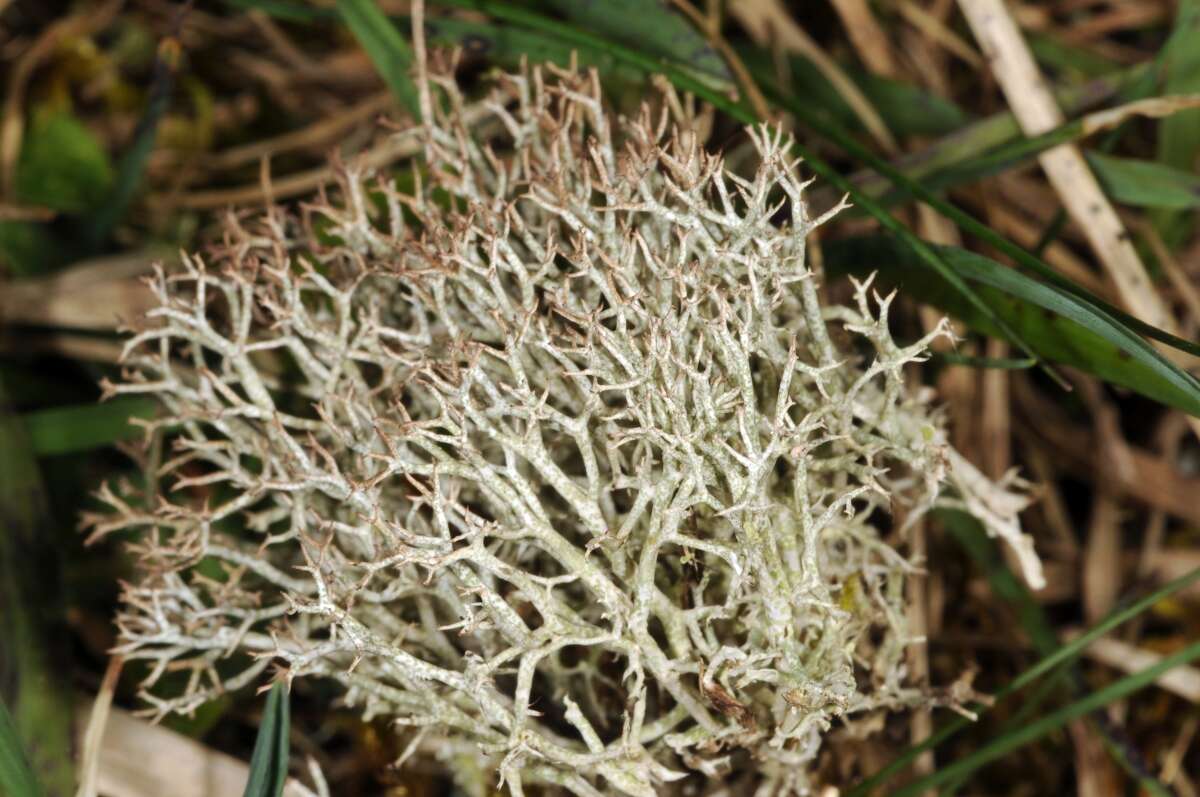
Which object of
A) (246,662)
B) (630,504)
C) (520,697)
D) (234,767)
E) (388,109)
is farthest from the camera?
(388,109)

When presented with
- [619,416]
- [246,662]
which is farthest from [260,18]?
[619,416]

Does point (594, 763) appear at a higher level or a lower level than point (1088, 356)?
lower

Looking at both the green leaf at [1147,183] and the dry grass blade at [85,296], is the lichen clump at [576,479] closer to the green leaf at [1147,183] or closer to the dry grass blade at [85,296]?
the dry grass blade at [85,296]

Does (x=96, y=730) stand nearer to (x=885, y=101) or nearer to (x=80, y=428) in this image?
(x=80, y=428)

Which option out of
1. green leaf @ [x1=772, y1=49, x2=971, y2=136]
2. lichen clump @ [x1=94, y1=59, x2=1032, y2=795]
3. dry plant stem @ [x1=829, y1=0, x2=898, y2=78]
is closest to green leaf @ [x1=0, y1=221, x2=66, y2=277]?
lichen clump @ [x1=94, y1=59, x2=1032, y2=795]

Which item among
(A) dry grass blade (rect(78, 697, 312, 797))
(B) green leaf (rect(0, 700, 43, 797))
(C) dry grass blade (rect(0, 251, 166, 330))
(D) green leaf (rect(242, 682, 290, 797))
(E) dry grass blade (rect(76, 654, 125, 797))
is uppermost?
(C) dry grass blade (rect(0, 251, 166, 330))

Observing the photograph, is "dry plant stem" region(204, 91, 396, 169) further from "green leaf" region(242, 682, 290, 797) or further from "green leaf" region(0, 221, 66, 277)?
"green leaf" region(242, 682, 290, 797)

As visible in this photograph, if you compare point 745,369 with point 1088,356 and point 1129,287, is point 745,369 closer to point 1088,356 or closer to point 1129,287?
point 1088,356
